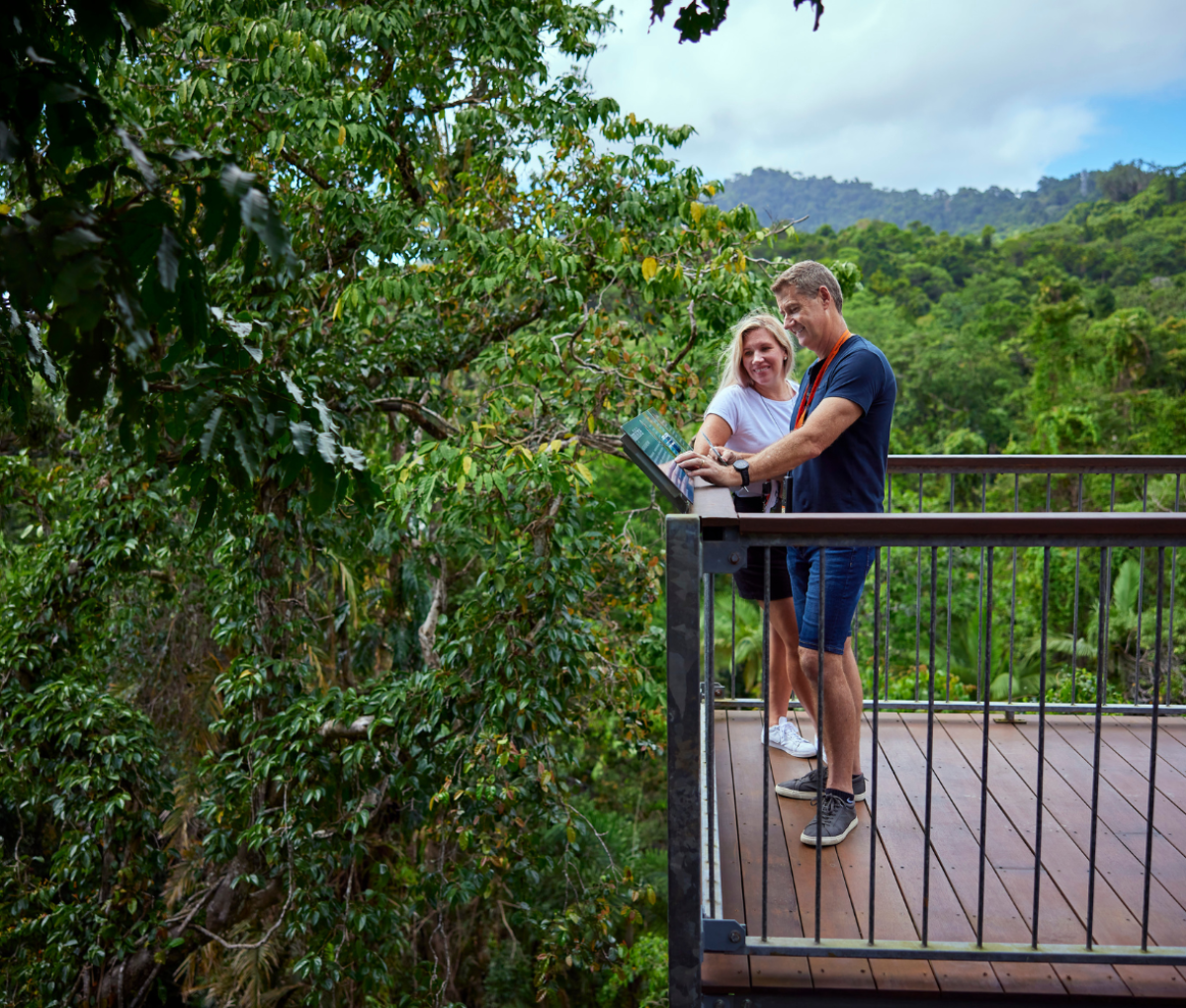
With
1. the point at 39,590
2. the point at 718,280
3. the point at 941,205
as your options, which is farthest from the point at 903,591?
the point at 941,205

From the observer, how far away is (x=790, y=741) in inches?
134

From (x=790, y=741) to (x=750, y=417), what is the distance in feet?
3.99

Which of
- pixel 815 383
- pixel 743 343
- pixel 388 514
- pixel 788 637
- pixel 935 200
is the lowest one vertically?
pixel 788 637

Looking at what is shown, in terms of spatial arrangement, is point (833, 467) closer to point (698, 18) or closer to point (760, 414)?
point (760, 414)

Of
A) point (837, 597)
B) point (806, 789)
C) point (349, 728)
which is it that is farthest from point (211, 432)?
point (349, 728)

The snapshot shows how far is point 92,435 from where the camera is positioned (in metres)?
6.25

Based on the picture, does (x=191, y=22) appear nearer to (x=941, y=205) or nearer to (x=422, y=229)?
(x=422, y=229)

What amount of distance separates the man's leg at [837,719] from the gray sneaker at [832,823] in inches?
1.6

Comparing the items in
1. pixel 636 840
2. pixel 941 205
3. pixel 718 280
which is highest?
pixel 941 205

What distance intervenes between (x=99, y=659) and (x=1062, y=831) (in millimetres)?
7008

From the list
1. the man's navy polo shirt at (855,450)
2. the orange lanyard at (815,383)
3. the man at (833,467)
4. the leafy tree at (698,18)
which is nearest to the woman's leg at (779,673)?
the man at (833,467)

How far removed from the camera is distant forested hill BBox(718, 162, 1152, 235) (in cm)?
A: 5488

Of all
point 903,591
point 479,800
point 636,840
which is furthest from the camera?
point 903,591

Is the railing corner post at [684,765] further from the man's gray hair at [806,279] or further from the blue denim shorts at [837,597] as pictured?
the man's gray hair at [806,279]
